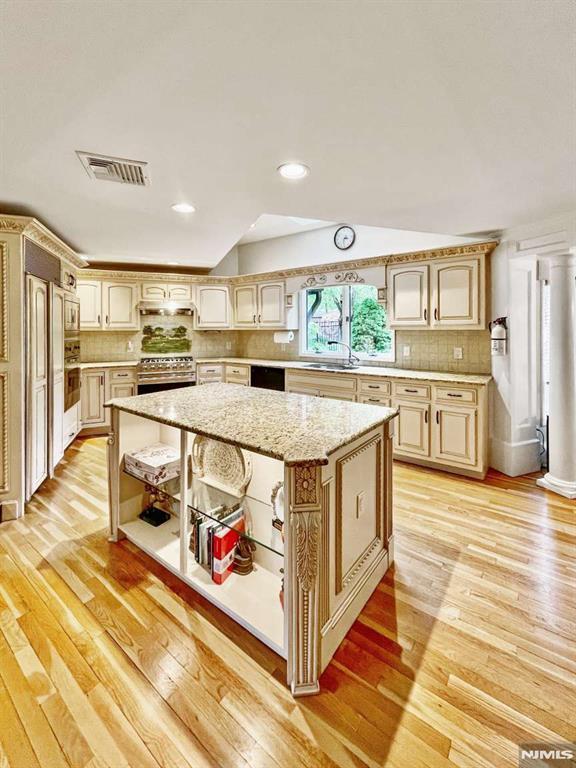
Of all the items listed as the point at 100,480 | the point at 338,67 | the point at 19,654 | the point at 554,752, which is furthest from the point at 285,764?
the point at 100,480

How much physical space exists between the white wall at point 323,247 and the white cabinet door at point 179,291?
1.08 m

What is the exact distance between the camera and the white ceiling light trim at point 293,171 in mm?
2021

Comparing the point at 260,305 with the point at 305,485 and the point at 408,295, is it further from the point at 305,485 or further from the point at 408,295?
the point at 305,485

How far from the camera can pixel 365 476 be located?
71.2 inches

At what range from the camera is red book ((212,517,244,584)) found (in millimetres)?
1799

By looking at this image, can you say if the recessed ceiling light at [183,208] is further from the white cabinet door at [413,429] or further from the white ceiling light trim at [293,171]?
the white cabinet door at [413,429]

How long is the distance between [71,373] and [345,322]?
326 centimetres

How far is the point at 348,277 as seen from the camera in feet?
14.1

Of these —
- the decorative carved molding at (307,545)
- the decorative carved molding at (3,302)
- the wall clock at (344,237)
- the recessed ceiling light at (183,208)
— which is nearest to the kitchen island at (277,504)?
the decorative carved molding at (307,545)

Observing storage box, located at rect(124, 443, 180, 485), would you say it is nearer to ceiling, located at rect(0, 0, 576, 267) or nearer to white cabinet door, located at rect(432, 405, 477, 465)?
ceiling, located at rect(0, 0, 576, 267)

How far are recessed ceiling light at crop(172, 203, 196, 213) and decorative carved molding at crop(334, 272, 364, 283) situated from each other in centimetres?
202

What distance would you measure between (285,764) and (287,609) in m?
0.41

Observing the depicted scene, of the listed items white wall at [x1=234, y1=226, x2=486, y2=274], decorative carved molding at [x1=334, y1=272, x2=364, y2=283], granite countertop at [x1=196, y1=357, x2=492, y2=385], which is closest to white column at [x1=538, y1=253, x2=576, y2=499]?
granite countertop at [x1=196, y1=357, x2=492, y2=385]

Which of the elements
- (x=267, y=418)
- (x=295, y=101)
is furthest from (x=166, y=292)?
(x=295, y=101)
